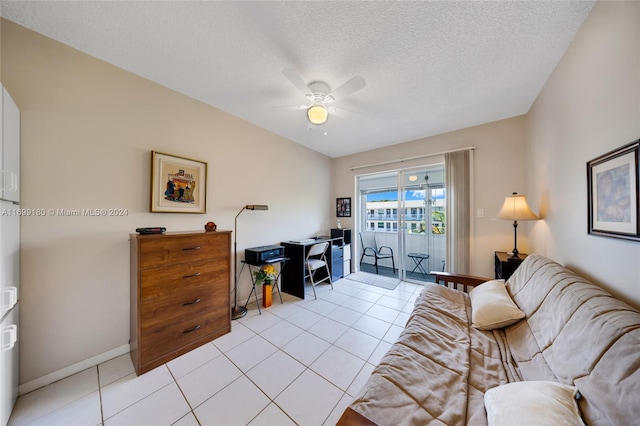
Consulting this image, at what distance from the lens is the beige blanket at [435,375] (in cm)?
78

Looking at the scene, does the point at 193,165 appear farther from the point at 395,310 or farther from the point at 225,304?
the point at 395,310

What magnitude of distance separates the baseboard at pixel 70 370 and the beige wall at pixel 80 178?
0.10 feet

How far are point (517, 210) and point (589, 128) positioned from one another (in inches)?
39.0

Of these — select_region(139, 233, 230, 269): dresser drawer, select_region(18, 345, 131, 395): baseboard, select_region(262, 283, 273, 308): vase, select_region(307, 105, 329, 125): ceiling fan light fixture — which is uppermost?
select_region(307, 105, 329, 125): ceiling fan light fixture

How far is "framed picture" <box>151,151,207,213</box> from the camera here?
78.9 inches

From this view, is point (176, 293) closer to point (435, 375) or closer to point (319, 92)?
point (435, 375)

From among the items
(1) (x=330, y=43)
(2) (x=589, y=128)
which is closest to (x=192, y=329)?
(1) (x=330, y=43)

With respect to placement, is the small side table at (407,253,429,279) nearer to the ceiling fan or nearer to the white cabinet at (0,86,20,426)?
the ceiling fan

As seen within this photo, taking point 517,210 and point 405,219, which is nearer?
point 517,210

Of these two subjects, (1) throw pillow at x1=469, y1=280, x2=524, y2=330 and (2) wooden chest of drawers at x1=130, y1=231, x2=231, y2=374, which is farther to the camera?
(2) wooden chest of drawers at x1=130, y1=231, x2=231, y2=374

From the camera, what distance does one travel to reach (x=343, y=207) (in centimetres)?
435

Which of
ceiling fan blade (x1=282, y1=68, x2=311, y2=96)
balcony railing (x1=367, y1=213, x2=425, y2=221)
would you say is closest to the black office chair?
balcony railing (x1=367, y1=213, x2=425, y2=221)

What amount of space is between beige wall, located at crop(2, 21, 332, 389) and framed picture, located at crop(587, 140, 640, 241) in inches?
127

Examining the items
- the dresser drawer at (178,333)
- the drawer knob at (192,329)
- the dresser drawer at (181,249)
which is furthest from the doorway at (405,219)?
the drawer knob at (192,329)
